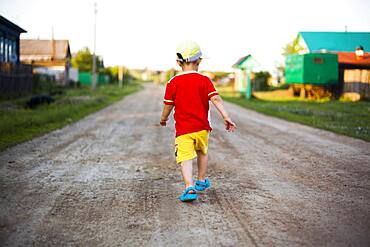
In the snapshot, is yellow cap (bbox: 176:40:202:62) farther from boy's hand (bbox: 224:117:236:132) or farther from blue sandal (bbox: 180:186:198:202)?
blue sandal (bbox: 180:186:198:202)

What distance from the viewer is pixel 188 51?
14.0 feet

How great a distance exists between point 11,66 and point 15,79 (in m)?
0.84

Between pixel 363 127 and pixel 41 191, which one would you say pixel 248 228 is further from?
pixel 363 127

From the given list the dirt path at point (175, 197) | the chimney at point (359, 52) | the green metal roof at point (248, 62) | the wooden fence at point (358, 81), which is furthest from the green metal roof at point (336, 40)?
the dirt path at point (175, 197)

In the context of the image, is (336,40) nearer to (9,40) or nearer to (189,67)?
(9,40)

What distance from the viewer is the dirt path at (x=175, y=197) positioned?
10.6 ft

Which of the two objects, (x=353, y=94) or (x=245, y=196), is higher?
(x=353, y=94)

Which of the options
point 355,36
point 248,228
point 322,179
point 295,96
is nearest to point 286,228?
point 248,228

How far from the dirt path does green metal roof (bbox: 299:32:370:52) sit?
1625 cm

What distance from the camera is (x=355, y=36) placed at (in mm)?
23891

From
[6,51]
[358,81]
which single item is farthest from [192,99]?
[6,51]

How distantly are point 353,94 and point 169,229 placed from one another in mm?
23663

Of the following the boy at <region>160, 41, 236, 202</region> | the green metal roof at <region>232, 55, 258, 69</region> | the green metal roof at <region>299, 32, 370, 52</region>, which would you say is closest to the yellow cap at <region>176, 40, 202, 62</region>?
the boy at <region>160, 41, 236, 202</region>

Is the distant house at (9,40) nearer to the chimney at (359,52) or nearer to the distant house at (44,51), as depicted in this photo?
the chimney at (359,52)
